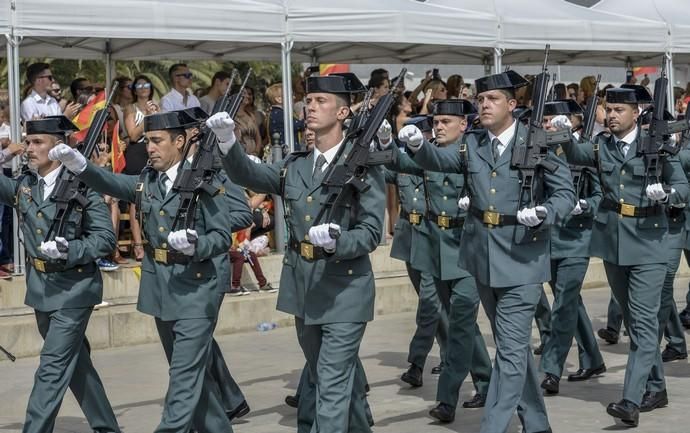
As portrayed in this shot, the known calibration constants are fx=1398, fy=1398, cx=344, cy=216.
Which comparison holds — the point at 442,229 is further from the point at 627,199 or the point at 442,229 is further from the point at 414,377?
the point at 627,199

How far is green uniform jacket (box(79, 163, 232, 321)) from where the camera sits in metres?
7.52

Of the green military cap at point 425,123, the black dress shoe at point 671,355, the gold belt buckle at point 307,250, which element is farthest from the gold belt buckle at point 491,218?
the black dress shoe at point 671,355

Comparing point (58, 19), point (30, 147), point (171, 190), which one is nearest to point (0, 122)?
point (58, 19)

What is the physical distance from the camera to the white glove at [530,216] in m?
7.54

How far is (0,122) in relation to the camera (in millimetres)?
12836

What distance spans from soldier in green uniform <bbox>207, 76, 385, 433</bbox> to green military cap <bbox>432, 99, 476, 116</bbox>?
2308 millimetres

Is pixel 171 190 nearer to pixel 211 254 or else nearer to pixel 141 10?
pixel 211 254

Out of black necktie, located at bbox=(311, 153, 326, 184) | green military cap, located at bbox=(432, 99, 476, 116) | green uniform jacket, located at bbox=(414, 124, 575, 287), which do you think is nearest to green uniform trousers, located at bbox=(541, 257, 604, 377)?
green military cap, located at bbox=(432, 99, 476, 116)

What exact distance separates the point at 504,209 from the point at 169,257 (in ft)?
6.25

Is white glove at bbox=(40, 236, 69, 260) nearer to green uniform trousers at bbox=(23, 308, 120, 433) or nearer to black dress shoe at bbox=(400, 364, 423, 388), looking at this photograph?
green uniform trousers at bbox=(23, 308, 120, 433)

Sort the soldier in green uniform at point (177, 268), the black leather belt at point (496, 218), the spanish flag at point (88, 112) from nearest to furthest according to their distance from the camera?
the soldier in green uniform at point (177, 268) → the black leather belt at point (496, 218) → the spanish flag at point (88, 112)

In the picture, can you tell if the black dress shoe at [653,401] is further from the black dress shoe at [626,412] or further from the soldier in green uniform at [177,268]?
the soldier in green uniform at [177,268]

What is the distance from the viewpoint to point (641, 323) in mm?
8906

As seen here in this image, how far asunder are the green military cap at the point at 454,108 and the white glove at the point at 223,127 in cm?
314
